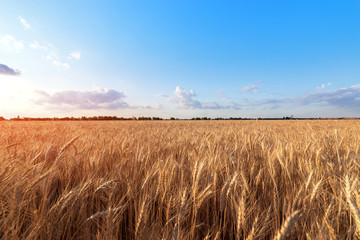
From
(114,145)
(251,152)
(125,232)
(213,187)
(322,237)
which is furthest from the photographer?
(114,145)

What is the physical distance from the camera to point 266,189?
1.28 metres

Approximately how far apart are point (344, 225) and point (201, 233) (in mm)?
702

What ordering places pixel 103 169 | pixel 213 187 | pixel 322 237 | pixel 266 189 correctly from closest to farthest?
pixel 322 237, pixel 213 187, pixel 266 189, pixel 103 169

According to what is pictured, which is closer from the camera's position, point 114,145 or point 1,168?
point 1,168

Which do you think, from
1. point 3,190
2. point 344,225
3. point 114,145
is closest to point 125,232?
point 3,190

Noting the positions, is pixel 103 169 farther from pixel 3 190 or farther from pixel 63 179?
pixel 3 190

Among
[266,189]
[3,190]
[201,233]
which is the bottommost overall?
[201,233]

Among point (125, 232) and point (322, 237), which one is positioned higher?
point (322, 237)

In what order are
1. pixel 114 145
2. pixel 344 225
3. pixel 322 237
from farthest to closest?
1. pixel 114 145
2. pixel 344 225
3. pixel 322 237

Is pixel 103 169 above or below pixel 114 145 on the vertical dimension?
below

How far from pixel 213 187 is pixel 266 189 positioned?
16.8 inches

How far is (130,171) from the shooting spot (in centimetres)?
145

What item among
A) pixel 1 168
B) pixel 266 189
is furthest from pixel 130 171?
pixel 266 189

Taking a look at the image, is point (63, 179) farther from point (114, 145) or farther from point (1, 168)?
point (114, 145)
